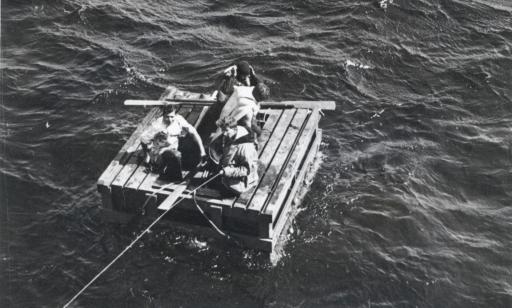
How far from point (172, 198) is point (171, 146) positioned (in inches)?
36.6

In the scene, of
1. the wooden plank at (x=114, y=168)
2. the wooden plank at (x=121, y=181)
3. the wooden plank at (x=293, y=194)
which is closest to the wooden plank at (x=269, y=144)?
the wooden plank at (x=293, y=194)

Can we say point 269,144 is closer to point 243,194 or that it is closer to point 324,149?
point 243,194

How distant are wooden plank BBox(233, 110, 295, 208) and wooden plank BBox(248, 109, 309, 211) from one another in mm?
70

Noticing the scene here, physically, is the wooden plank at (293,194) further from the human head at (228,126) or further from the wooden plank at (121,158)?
the wooden plank at (121,158)

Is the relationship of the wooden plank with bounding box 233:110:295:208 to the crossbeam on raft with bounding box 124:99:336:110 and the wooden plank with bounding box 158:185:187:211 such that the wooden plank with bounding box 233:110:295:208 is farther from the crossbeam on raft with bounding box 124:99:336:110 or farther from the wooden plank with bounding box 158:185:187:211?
the wooden plank with bounding box 158:185:187:211

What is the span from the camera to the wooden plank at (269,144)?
9.36 metres

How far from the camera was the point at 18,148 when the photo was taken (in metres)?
12.5

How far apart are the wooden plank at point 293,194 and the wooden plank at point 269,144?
73cm

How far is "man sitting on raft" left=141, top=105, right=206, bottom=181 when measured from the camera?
378 inches

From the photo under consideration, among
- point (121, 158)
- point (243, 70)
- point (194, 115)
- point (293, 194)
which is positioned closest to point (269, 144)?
point (293, 194)

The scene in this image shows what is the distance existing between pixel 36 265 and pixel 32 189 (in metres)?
2.10

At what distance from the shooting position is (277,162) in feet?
33.4

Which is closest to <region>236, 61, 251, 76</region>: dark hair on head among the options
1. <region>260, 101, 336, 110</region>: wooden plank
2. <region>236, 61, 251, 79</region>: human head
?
<region>236, 61, 251, 79</region>: human head

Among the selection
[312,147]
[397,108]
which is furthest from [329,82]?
[312,147]
